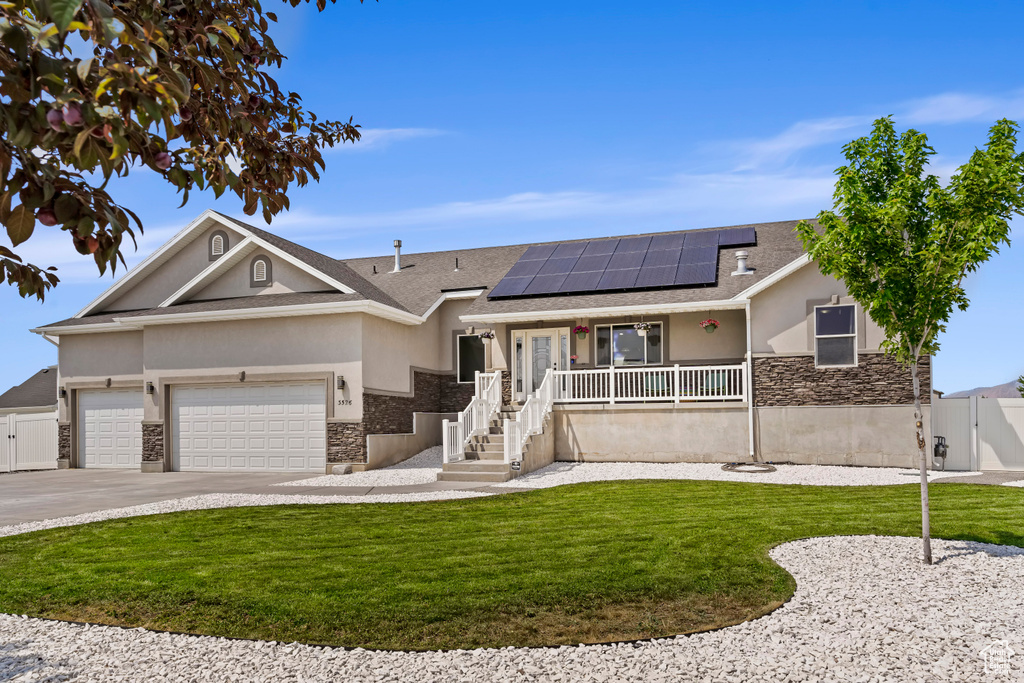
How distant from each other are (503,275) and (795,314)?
9.07 m

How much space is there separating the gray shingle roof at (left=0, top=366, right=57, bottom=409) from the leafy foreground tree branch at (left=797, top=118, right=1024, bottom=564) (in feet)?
92.6

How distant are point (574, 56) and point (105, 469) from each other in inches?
710

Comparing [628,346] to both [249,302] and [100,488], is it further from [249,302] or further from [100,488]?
[100,488]

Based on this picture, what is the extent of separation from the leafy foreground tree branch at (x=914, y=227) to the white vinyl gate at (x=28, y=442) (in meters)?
23.1

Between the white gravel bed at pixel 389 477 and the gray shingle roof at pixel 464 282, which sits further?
the gray shingle roof at pixel 464 282

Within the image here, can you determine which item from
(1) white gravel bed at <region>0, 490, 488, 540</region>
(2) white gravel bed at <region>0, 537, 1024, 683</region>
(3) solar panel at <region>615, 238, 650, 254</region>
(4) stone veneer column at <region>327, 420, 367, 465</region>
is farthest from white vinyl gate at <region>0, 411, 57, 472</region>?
(2) white gravel bed at <region>0, 537, 1024, 683</region>

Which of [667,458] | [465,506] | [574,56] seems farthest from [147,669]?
[667,458]

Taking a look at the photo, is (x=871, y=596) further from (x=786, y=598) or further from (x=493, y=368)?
(x=493, y=368)

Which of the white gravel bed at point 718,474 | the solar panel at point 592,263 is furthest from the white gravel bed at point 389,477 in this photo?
the solar panel at point 592,263

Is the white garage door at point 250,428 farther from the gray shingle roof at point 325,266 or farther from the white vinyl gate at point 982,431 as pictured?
the white vinyl gate at point 982,431

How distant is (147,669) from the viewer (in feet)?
18.9

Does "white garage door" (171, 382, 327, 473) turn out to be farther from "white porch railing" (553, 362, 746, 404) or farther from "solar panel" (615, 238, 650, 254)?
"solar panel" (615, 238, 650, 254)

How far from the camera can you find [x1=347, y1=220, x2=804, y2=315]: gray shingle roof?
1970 cm

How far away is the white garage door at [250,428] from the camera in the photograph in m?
19.5
